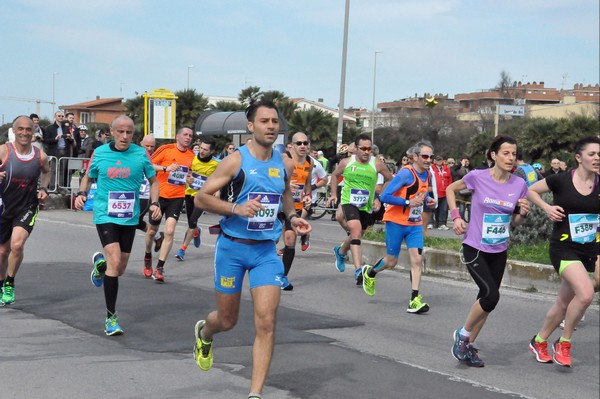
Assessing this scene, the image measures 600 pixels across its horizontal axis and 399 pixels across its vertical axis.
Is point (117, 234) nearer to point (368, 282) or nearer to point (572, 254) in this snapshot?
point (368, 282)

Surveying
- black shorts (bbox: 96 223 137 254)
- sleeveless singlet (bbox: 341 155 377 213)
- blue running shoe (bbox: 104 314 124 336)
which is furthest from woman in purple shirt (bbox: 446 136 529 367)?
sleeveless singlet (bbox: 341 155 377 213)

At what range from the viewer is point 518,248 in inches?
498

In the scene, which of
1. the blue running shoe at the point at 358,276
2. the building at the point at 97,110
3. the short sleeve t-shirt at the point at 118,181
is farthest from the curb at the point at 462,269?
the building at the point at 97,110

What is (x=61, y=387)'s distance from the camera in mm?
5898

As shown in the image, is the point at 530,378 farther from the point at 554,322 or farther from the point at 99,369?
the point at 99,369

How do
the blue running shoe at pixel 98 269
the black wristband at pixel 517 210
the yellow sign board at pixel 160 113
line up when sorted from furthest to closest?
the yellow sign board at pixel 160 113 → the blue running shoe at pixel 98 269 → the black wristband at pixel 517 210

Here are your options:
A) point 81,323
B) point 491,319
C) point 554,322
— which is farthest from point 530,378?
point 81,323

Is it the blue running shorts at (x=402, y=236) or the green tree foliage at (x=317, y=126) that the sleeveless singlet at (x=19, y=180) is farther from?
the green tree foliage at (x=317, y=126)

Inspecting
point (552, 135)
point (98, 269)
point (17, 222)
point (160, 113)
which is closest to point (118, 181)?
point (98, 269)

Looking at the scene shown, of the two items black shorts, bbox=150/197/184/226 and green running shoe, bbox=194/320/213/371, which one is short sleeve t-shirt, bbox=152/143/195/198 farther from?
green running shoe, bbox=194/320/213/371

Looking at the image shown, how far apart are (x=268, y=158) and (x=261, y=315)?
1.11 m

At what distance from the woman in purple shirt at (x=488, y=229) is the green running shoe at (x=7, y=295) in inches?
186

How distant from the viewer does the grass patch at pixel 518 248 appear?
11.7m

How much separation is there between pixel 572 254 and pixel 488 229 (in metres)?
0.78
